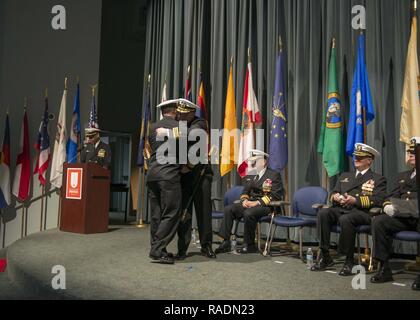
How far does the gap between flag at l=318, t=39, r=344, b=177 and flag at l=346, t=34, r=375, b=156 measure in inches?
7.9

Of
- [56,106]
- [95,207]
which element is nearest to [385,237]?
[95,207]

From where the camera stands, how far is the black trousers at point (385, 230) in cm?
290

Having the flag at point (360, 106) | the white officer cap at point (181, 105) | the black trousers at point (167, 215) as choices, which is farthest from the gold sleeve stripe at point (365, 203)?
the white officer cap at point (181, 105)

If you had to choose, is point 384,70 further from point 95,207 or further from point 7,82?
point 7,82

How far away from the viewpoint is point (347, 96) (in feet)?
15.6

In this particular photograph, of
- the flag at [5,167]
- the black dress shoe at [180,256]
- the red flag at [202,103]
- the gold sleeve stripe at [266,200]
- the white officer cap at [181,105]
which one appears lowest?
the black dress shoe at [180,256]

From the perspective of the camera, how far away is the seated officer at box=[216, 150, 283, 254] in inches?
156

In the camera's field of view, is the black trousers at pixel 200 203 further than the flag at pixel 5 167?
No

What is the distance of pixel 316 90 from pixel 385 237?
97.8 inches

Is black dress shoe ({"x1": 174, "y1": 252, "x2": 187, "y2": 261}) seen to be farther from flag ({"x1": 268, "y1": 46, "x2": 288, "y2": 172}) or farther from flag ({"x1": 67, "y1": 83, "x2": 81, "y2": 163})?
flag ({"x1": 67, "y1": 83, "x2": 81, "y2": 163})

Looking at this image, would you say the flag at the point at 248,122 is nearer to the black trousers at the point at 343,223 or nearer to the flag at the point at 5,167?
the black trousers at the point at 343,223

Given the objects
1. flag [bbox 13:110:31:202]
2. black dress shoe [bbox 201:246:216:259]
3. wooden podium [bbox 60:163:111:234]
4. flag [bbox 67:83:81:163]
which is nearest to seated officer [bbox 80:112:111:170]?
wooden podium [bbox 60:163:111:234]

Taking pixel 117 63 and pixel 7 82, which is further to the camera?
pixel 117 63
